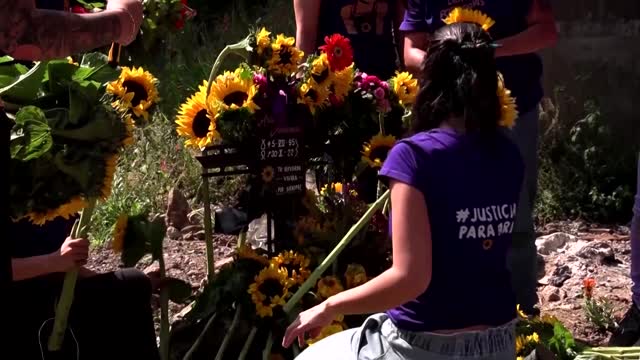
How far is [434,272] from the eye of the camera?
2656 millimetres

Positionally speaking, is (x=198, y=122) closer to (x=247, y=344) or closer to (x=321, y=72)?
(x=321, y=72)

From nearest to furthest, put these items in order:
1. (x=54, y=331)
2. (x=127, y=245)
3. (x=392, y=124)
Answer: (x=54, y=331), (x=127, y=245), (x=392, y=124)

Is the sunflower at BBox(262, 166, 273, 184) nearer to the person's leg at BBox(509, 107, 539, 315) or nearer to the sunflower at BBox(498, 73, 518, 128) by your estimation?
the sunflower at BBox(498, 73, 518, 128)

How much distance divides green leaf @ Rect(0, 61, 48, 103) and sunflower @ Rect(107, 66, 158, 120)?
1.32 ft

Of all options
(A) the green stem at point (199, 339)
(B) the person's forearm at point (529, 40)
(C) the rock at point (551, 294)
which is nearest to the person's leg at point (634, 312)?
(B) the person's forearm at point (529, 40)

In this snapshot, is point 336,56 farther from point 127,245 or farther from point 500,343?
point 500,343

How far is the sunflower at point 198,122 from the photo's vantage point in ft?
11.5

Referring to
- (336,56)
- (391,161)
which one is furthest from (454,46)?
(336,56)

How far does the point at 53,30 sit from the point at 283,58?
1111 mm

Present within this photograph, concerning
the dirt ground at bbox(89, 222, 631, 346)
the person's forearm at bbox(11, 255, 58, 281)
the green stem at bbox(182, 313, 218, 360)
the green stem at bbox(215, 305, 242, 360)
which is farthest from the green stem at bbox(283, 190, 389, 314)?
the dirt ground at bbox(89, 222, 631, 346)

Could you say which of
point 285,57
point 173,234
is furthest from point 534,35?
point 173,234

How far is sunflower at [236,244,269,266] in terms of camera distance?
145 inches

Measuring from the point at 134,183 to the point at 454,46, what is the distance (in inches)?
153

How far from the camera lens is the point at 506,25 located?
4117mm
